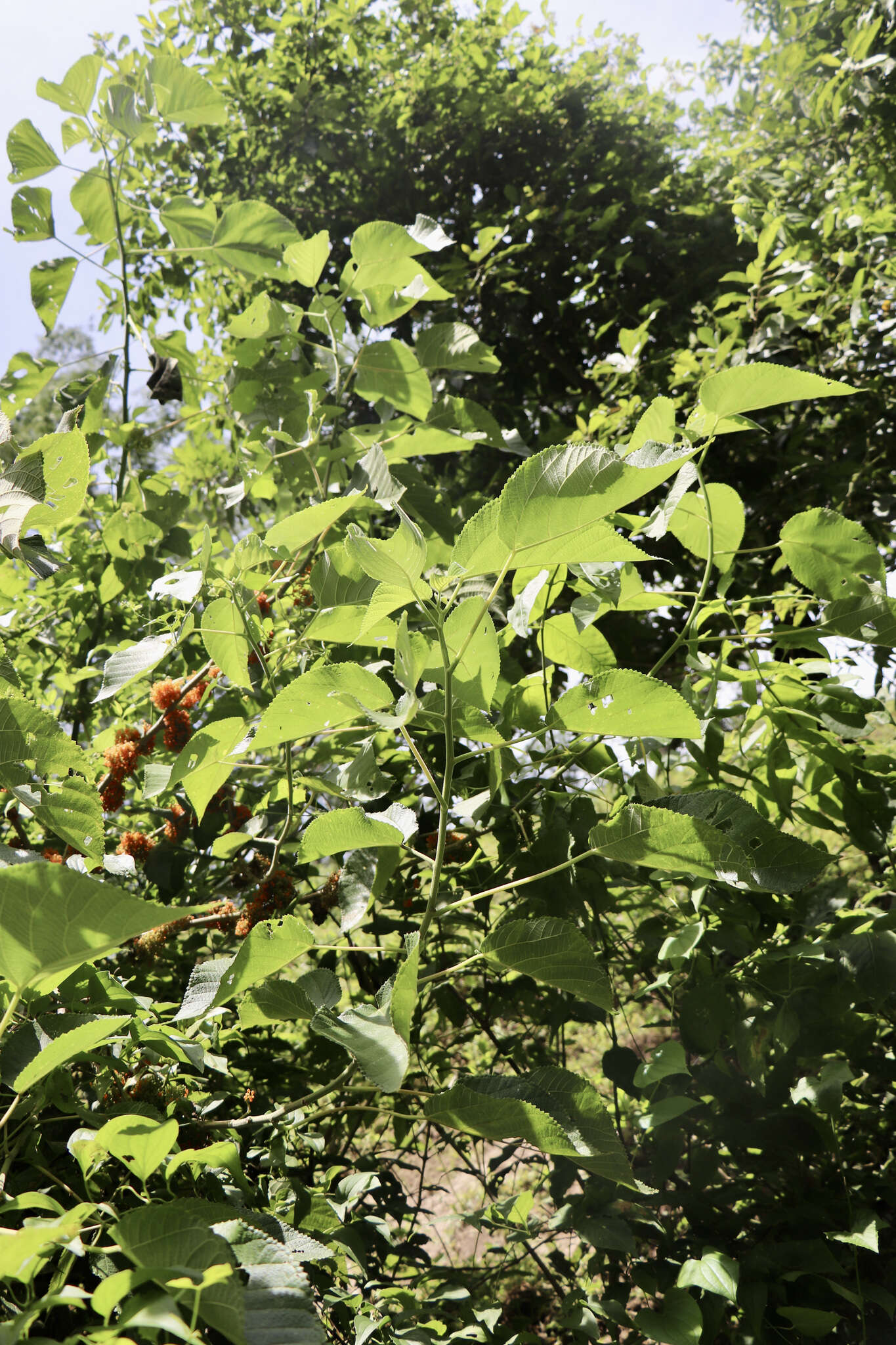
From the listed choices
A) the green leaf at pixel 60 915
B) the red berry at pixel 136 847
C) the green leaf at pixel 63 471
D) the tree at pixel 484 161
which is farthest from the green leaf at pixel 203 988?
the tree at pixel 484 161

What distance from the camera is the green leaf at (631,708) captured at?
50 cm

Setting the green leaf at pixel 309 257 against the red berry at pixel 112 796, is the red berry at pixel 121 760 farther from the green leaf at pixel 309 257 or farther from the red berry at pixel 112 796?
the green leaf at pixel 309 257

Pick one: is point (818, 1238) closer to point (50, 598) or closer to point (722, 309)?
point (50, 598)

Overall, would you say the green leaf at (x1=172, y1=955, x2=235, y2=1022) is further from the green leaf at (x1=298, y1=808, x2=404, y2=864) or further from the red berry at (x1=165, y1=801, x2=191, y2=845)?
the red berry at (x1=165, y1=801, x2=191, y2=845)

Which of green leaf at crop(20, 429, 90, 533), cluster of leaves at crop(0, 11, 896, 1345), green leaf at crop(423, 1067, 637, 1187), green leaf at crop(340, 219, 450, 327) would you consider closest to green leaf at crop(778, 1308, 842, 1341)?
cluster of leaves at crop(0, 11, 896, 1345)

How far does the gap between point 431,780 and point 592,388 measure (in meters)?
2.33

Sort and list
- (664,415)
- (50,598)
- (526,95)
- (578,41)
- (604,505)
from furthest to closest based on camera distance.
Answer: (578,41), (526,95), (50,598), (664,415), (604,505)

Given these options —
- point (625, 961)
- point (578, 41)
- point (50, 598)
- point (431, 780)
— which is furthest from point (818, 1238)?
point (578, 41)

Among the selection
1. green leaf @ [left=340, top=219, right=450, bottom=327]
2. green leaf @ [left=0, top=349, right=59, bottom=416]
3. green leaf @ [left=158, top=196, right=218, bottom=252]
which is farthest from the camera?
green leaf @ [left=0, top=349, right=59, bottom=416]

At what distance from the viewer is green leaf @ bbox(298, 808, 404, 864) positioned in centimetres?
53

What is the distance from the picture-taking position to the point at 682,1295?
800mm

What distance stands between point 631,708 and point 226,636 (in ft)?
1.10

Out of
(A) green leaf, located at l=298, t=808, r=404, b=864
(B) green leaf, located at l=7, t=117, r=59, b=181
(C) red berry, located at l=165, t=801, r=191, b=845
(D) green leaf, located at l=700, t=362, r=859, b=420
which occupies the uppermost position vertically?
(B) green leaf, located at l=7, t=117, r=59, b=181

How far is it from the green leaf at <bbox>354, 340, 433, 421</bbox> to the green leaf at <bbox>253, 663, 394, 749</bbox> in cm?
48
